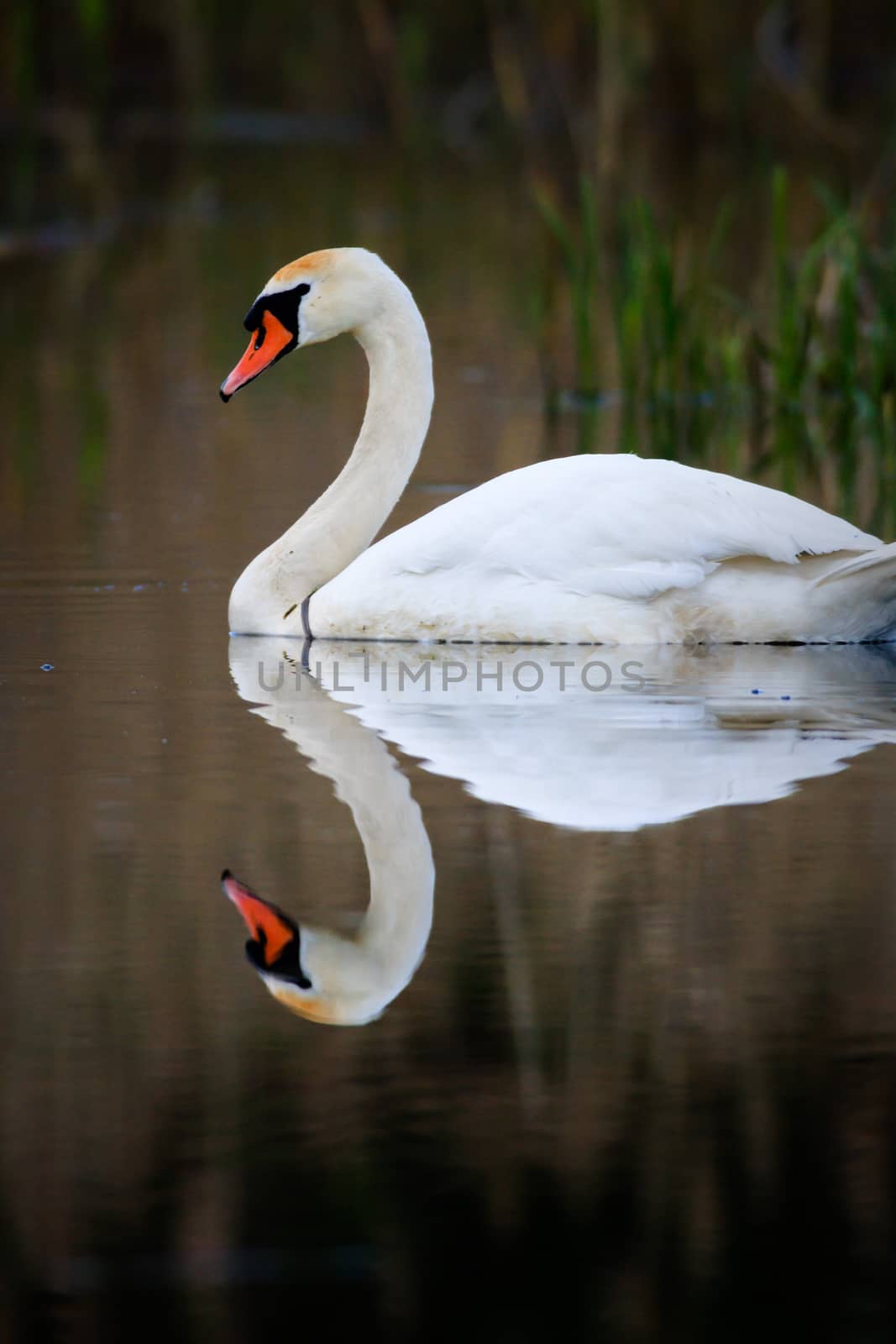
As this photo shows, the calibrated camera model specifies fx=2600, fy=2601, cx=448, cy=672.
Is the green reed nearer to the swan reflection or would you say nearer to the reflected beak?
the swan reflection

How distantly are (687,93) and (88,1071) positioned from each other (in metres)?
23.3

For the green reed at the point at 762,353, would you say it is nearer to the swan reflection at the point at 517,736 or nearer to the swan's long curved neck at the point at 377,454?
the swan's long curved neck at the point at 377,454

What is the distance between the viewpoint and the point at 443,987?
3.67 m

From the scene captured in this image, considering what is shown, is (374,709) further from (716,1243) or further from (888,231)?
(888,231)

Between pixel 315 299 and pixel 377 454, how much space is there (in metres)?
0.46

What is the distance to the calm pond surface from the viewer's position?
2816 mm

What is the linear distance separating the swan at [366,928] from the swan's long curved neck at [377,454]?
2.02 metres

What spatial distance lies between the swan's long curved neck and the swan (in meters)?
2.02

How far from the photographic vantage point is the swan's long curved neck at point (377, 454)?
7.13 m

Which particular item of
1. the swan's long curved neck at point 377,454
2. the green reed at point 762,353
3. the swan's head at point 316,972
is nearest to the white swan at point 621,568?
the swan's long curved neck at point 377,454

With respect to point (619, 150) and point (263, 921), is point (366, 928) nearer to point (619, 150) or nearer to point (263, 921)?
point (263, 921)

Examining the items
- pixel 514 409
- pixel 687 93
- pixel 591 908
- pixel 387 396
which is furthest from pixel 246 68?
pixel 591 908

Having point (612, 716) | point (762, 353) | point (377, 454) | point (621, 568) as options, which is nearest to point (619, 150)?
point (762, 353)

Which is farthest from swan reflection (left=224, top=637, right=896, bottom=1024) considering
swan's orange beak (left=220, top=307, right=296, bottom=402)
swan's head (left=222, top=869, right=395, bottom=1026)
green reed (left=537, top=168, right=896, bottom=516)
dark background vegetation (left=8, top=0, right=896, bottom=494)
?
green reed (left=537, top=168, right=896, bottom=516)
